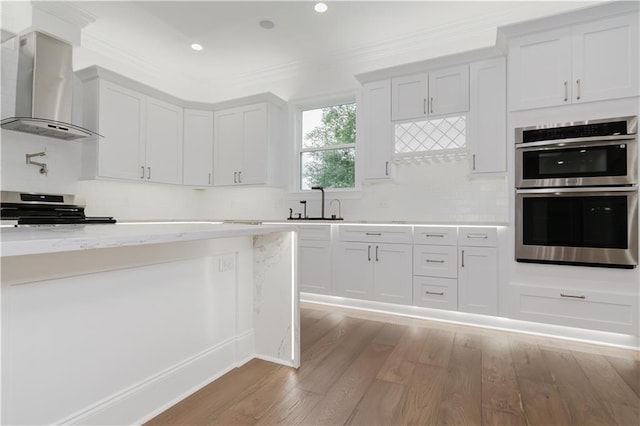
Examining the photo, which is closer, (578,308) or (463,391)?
(463,391)

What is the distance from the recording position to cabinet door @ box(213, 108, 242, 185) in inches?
177

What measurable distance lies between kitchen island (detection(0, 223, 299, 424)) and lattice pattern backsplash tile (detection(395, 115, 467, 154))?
2.08m

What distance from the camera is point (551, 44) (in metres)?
2.66

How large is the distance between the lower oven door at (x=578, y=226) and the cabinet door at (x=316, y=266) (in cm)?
183

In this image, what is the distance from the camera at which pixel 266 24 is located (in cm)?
→ 360

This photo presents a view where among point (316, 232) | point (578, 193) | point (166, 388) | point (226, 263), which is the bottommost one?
point (166, 388)

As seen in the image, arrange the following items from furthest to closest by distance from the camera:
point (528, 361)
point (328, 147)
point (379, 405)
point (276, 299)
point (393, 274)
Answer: point (328, 147) → point (393, 274) → point (528, 361) → point (276, 299) → point (379, 405)

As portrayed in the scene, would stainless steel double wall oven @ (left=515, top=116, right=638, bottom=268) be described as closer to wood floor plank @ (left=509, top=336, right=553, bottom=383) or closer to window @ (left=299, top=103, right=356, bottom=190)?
wood floor plank @ (left=509, top=336, right=553, bottom=383)

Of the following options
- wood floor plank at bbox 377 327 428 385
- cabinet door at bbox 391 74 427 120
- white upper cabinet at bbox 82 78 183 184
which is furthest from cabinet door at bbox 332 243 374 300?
white upper cabinet at bbox 82 78 183 184

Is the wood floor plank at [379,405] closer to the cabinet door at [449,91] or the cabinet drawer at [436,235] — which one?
the cabinet drawer at [436,235]

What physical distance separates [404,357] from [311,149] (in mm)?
3014

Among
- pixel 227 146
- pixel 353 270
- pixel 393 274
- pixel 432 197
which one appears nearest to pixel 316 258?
pixel 353 270

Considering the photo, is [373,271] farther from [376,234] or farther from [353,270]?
[376,234]

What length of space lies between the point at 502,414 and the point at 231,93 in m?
5.12
